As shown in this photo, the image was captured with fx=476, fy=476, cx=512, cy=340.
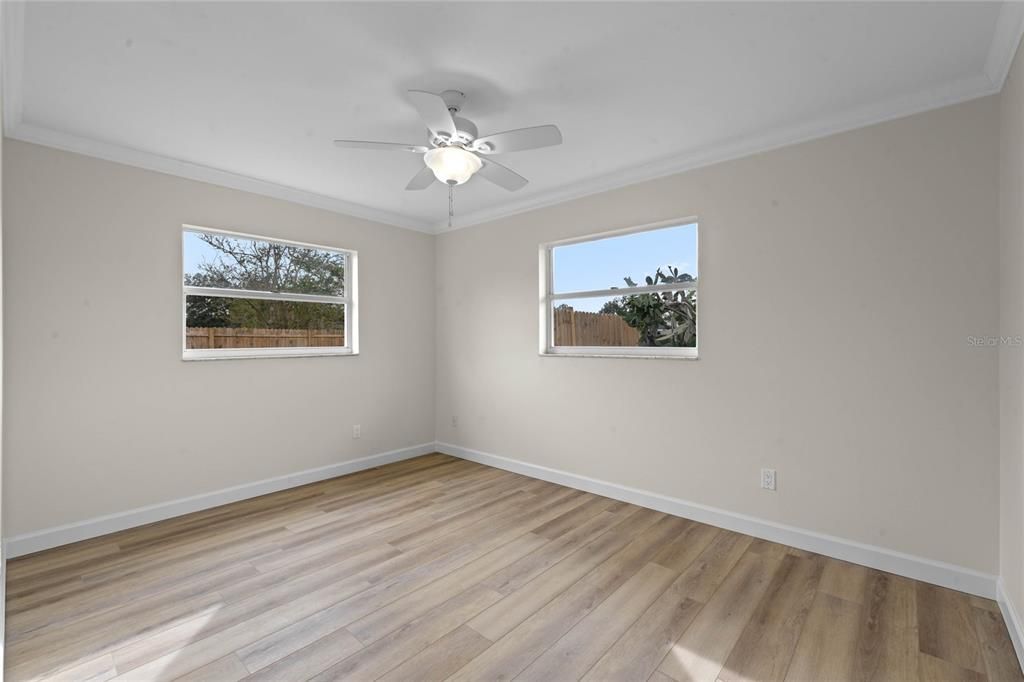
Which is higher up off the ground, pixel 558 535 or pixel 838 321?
pixel 838 321

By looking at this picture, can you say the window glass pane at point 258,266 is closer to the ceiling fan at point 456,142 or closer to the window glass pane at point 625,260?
the ceiling fan at point 456,142

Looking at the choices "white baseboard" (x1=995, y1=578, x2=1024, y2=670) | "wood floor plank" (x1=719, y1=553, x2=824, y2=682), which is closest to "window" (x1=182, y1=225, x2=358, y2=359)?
"wood floor plank" (x1=719, y1=553, x2=824, y2=682)

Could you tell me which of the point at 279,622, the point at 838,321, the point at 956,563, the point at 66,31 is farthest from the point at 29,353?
the point at 956,563

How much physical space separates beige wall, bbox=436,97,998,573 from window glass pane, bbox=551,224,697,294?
0.52 feet

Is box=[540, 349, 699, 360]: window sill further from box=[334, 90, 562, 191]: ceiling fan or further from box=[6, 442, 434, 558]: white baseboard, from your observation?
box=[6, 442, 434, 558]: white baseboard

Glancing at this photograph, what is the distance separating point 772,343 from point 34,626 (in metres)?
3.93

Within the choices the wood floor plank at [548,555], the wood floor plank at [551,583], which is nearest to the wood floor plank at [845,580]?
the wood floor plank at [551,583]

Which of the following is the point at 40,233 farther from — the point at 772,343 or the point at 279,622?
the point at 772,343

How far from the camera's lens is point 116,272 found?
3033mm

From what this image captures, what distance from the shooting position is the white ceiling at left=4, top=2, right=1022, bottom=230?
6.00ft

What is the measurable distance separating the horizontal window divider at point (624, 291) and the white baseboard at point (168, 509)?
2296mm

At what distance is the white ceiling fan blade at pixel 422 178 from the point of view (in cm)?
276

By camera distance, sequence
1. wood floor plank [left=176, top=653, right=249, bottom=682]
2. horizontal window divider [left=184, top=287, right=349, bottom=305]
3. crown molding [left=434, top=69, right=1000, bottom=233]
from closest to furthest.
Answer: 1. wood floor plank [left=176, top=653, right=249, bottom=682]
2. crown molding [left=434, top=69, right=1000, bottom=233]
3. horizontal window divider [left=184, top=287, right=349, bottom=305]

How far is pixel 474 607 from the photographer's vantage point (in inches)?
86.4
